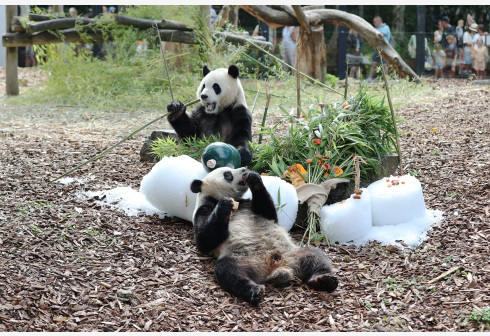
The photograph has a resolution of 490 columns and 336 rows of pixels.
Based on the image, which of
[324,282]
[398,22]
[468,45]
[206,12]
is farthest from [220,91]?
[398,22]

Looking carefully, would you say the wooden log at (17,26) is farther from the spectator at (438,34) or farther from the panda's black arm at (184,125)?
the spectator at (438,34)

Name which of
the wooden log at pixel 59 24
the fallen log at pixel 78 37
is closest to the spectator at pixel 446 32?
the fallen log at pixel 78 37

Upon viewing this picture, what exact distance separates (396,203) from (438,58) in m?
9.44

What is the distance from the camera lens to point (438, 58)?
486 inches

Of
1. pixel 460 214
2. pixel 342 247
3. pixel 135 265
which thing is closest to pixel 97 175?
pixel 135 265

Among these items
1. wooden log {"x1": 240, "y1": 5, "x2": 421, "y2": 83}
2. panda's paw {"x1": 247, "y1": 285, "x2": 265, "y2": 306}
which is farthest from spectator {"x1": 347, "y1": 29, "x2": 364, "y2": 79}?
panda's paw {"x1": 247, "y1": 285, "x2": 265, "y2": 306}

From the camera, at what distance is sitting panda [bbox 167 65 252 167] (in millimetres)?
4566

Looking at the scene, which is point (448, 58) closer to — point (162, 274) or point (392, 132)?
point (392, 132)

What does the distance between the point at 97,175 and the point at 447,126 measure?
13.6 feet

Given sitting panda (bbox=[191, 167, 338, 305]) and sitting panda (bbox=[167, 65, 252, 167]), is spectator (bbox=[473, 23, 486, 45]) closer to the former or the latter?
sitting panda (bbox=[167, 65, 252, 167])

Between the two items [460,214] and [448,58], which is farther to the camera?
[448,58]

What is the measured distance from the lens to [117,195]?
4.54 meters

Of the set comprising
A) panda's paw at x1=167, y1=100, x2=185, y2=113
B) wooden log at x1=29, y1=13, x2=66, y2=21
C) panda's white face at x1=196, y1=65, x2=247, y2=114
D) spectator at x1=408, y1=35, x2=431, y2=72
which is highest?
wooden log at x1=29, y1=13, x2=66, y2=21

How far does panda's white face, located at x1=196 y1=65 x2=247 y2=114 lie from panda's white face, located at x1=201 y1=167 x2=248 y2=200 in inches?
44.2
